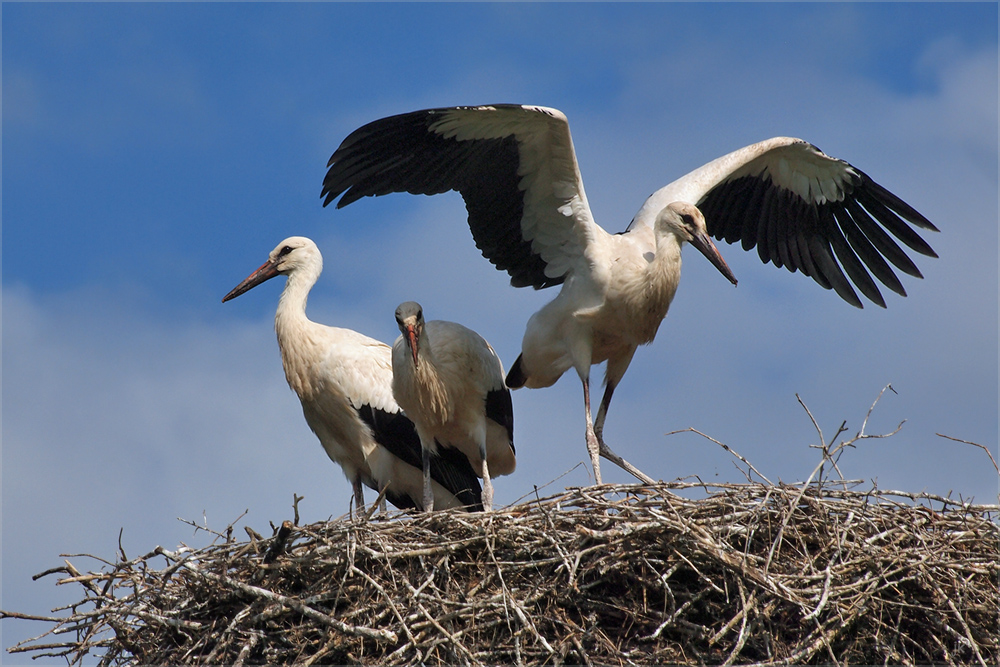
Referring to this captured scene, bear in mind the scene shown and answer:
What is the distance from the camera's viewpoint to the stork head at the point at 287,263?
274 inches

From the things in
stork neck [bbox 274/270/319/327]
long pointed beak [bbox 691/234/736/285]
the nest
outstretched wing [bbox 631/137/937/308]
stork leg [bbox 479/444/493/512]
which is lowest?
the nest

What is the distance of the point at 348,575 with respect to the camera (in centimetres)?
458

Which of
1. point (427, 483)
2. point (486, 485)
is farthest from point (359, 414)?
point (486, 485)

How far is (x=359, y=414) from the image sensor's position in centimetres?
642

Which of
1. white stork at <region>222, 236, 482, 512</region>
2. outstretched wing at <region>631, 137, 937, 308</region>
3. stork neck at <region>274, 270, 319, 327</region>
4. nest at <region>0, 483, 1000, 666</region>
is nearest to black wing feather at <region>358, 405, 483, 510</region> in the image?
white stork at <region>222, 236, 482, 512</region>

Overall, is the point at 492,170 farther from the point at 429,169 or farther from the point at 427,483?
the point at 427,483

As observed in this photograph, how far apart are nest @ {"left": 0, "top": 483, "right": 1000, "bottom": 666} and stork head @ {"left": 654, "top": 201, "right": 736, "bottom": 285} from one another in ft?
5.00

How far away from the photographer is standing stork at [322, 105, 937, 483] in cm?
594

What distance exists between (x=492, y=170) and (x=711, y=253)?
125 cm

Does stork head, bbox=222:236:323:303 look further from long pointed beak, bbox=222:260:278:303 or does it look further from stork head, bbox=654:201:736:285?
stork head, bbox=654:201:736:285

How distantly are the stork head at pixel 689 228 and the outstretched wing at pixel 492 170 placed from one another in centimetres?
41

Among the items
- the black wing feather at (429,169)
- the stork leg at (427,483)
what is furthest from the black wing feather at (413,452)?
the black wing feather at (429,169)

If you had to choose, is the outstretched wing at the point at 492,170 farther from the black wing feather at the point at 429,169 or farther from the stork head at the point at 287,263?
the stork head at the point at 287,263

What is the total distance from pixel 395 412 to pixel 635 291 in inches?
59.4
